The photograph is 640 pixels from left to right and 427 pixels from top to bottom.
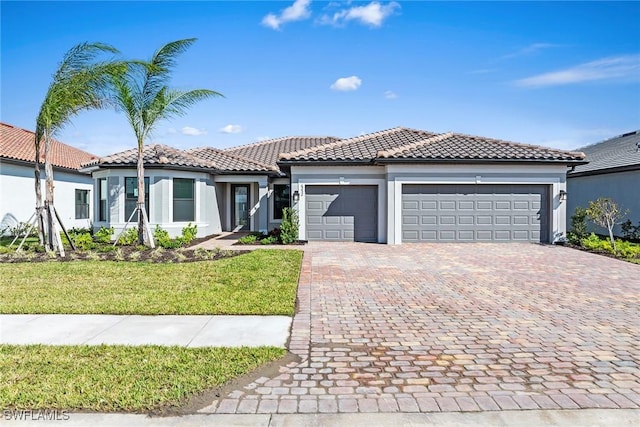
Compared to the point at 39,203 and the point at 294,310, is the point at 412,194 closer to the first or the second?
the point at 294,310

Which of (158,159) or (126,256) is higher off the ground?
(158,159)

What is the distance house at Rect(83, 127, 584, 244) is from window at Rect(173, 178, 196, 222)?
4cm

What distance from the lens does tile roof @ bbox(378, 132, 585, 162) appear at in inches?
548

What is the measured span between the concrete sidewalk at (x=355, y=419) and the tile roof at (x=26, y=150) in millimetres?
17311

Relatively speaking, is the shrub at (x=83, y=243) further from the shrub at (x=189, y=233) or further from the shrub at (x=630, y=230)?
the shrub at (x=630, y=230)

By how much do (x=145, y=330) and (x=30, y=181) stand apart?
17.3 m

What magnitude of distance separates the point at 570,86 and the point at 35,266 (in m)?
19.7

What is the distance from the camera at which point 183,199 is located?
1617 centimetres

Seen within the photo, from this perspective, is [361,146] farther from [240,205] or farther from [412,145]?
[240,205]

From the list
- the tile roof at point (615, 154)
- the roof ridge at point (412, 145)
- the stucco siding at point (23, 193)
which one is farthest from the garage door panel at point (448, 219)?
the stucco siding at point (23, 193)

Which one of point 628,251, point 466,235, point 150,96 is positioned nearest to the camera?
point 628,251

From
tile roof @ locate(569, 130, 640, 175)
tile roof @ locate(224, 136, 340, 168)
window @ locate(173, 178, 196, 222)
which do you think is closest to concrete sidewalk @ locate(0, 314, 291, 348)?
window @ locate(173, 178, 196, 222)

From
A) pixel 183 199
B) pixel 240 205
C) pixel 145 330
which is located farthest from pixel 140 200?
pixel 145 330

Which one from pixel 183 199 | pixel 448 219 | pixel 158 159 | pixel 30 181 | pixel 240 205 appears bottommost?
pixel 448 219
